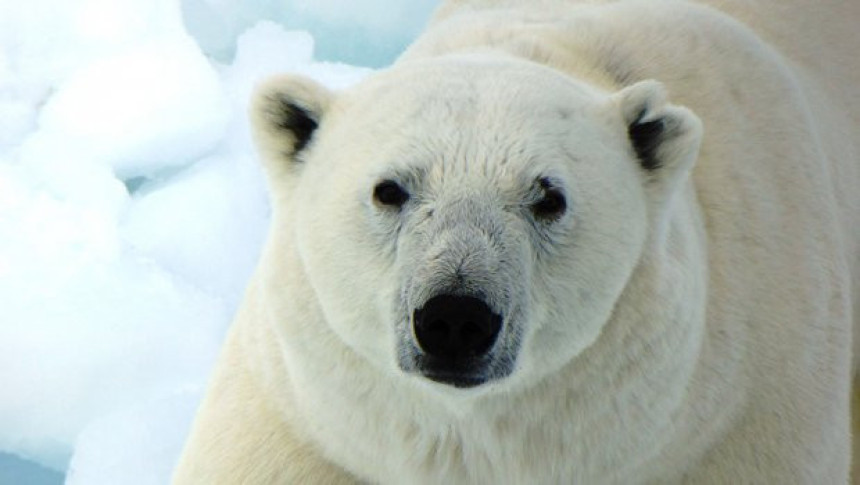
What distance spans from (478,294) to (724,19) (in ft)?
4.30

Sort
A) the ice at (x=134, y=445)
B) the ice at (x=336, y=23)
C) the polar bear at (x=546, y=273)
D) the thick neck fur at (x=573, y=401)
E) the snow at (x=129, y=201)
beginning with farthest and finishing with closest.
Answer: the ice at (x=336, y=23)
the snow at (x=129, y=201)
the ice at (x=134, y=445)
the thick neck fur at (x=573, y=401)
the polar bear at (x=546, y=273)

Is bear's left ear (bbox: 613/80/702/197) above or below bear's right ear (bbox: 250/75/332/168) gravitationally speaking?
above

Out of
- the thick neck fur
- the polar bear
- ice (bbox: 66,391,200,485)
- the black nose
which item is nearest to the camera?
the black nose

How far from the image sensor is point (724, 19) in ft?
8.67

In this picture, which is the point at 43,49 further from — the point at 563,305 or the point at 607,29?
the point at 563,305

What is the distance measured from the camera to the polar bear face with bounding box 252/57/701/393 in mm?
1645

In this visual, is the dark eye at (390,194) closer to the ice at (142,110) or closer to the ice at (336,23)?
the ice at (142,110)

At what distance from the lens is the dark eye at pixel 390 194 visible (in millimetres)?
1749

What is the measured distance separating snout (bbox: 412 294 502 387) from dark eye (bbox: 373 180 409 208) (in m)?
0.20

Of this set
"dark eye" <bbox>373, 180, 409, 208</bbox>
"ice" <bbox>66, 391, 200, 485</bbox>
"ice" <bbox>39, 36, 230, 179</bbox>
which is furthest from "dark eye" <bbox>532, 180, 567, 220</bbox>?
"ice" <bbox>39, 36, 230, 179</bbox>

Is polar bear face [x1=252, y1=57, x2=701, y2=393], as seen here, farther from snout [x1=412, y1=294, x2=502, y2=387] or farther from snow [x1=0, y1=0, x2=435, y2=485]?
snow [x1=0, y1=0, x2=435, y2=485]

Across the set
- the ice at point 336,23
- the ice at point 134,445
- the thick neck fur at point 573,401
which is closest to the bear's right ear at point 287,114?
the thick neck fur at point 573,401

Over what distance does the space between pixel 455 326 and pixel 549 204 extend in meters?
0.26

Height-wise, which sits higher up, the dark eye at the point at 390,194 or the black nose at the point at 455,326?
the dark eye at the point at 390,194
